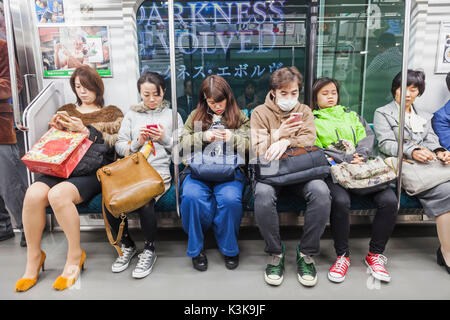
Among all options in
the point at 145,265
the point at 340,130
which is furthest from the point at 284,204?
the point at 145,265

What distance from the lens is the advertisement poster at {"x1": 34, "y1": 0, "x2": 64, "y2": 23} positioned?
11.0ft

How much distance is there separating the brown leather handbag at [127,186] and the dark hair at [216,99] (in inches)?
26.8

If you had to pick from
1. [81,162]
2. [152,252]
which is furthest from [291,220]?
[81,162]

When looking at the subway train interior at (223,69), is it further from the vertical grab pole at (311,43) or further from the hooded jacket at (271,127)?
the hooded jacket at (271,127)

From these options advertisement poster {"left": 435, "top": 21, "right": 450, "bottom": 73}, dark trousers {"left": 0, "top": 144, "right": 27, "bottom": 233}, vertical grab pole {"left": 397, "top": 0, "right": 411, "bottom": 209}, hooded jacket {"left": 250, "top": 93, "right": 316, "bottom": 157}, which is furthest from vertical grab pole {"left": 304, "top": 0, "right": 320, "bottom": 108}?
dark trousers {"left": 0, "top": 144, "right": 27, "bottom": 233}

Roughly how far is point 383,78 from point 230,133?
2313 millimetres

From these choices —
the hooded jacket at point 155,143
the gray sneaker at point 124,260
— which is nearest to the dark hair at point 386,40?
the hooded jacket at point 155,143

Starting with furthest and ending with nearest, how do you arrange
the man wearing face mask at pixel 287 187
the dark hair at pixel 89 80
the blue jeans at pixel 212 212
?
the dark hair at pixel 89 80, the blue jeans at pixel 212 212, the man wearing face mask at pixel 287 187

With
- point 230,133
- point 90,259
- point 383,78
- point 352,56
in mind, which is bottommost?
point 90,259

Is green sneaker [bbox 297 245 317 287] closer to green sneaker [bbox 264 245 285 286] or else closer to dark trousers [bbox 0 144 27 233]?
green sneaker [bbox 264 245 285 286]

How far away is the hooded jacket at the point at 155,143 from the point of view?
2.82m

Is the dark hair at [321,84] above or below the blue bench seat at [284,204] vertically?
above

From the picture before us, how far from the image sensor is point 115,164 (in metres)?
2.49
